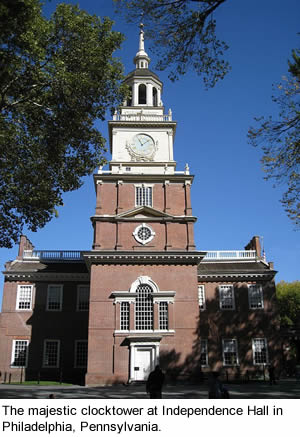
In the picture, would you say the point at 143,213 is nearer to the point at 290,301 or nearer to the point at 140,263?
the point at 140,263

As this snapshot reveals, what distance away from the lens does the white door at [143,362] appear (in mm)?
26000

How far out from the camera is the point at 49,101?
15.3 meters

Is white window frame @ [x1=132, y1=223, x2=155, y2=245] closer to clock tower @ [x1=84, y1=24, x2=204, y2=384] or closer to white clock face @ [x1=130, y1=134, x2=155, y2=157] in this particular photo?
clock tower @ [x1=84, y1=24, x2=204, y2=384]

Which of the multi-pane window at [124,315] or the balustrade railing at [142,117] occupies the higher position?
the balustrade railing at [142,117]

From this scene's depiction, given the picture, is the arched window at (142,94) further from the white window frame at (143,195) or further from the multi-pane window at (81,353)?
the multi-pane window at (81,353)

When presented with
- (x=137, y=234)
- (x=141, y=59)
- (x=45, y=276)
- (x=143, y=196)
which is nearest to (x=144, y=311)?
(x=137, y=234)

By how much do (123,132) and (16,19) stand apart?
2135 cm

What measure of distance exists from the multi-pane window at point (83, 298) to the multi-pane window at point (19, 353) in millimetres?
5047

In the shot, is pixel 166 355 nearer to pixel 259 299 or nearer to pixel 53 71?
pixel 259 299

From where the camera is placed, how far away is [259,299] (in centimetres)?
3431

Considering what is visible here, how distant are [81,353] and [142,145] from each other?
17.7 meters

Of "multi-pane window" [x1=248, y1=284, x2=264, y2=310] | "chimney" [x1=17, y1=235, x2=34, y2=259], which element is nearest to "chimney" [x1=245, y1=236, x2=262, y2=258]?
"multi-pane window" [x1=248, y1=284, x2=264, y2=310]

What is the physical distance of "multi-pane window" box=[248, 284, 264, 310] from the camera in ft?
112

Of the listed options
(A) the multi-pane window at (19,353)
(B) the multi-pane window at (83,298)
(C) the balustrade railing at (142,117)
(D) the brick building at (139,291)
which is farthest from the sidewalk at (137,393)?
(C) the balustrade railing at (142,117)
